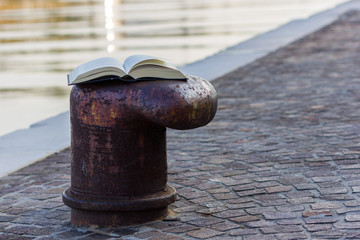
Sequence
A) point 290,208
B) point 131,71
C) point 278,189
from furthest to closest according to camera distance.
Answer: point 278,189 → point 290,208 → point 131,71

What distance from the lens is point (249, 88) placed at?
30.1ft

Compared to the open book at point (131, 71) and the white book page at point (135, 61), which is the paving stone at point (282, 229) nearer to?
the open book at point (131, 71)

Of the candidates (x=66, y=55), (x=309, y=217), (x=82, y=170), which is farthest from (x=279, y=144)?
(x=66, y=55)

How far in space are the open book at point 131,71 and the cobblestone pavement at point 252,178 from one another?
0.85 m

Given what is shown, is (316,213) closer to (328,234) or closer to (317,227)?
(317,227)

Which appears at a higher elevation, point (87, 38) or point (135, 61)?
point (87, 38)

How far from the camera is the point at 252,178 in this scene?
5.11 meters

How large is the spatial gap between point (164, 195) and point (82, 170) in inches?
19.2

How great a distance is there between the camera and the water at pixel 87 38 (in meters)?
9.85

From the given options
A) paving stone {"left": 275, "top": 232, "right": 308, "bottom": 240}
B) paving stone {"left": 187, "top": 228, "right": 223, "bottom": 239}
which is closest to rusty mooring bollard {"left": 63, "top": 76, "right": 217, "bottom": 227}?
paving stone {"left": 187, "top": 228, "right": 223, "bottom": 239}

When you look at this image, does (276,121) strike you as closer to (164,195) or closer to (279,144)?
(279,144)

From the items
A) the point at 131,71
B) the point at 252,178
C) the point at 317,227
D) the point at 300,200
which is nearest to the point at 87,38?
the point at 252,178

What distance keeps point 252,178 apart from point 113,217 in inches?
49.7

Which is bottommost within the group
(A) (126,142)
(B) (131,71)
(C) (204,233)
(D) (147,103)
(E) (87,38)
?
(C) (204,233)
